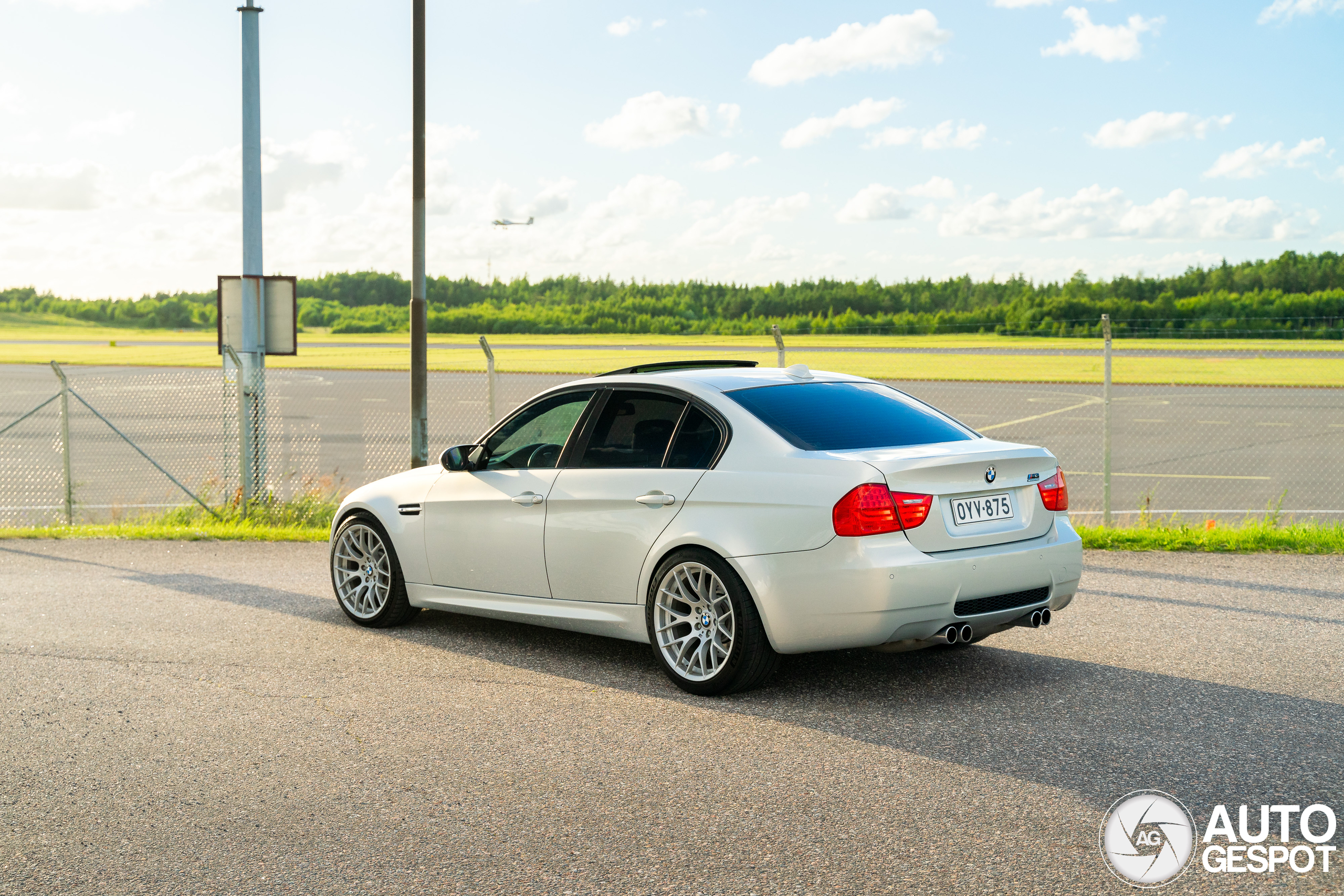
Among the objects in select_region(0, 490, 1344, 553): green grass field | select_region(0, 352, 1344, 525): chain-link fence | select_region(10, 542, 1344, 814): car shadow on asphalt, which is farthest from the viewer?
select_region(0, 352, 1344, 525): chain-link fence

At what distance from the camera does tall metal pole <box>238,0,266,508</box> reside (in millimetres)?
12797

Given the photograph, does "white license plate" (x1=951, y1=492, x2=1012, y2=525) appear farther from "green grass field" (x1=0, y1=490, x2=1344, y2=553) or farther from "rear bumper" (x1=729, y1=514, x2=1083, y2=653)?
"green grass field" (x1=0, y1=490, x2=1344, y2=553)

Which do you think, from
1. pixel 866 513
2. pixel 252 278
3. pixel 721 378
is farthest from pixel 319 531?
pixel 866 513

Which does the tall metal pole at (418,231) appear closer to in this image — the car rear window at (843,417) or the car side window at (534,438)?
the car side window at (534,438)

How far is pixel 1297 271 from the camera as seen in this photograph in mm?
77125

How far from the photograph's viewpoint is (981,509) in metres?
5.60

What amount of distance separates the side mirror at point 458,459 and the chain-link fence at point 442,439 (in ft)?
18.7

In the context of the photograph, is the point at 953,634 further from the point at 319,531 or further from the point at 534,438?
the point at 319,531

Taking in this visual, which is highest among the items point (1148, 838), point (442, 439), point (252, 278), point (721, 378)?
point (252, 278)

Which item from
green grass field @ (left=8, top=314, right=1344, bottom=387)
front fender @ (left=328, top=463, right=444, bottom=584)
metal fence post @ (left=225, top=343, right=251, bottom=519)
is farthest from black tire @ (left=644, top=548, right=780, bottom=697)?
green grass field @ (left=8, top=314, right=1344, bottom=387)

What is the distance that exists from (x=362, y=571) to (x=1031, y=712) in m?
4.09

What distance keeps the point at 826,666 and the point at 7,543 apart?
27.7 feet

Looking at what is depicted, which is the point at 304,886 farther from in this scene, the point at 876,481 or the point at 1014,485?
the point at 1014,485

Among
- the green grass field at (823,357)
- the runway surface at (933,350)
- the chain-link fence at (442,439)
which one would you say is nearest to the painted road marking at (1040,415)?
the chain-link fence at (442,439)
